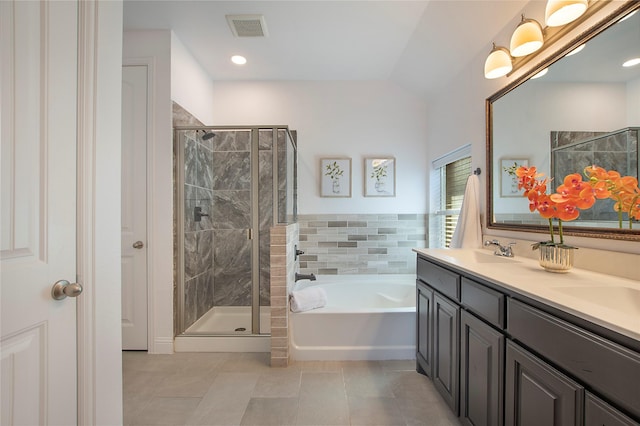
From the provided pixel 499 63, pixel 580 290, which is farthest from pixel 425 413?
pixel 499 63

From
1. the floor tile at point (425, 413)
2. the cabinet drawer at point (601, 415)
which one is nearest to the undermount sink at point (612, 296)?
the cabinet drawer at point (601, 415)

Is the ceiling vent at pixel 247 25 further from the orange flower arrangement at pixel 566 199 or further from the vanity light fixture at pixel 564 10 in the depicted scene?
the orange flower arrangement at pixel 566 199

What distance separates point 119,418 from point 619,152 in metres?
2.28

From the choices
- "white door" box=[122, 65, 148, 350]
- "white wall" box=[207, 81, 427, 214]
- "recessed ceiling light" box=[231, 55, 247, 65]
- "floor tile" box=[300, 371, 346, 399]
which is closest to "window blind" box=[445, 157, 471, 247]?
"white wall" box=[207, 81, 427, 214]

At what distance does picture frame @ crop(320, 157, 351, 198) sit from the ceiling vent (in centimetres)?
136

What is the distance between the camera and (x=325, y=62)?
111 inches

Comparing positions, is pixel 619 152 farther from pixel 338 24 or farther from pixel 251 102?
pixel 251 102

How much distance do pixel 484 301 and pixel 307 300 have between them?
1.34m

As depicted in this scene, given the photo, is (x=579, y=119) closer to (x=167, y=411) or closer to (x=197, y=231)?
(x=167, y=411)

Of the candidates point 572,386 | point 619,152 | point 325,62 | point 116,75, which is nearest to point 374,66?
point 325,62

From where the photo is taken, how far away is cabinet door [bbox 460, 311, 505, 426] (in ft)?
3.72

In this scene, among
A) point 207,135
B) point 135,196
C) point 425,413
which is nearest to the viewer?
point 425,413

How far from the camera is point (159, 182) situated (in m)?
2.33

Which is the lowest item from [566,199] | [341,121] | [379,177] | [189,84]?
[566,199]
